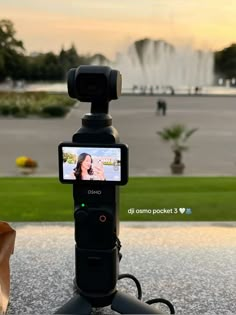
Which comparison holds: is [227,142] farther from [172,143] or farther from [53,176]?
[53,176]

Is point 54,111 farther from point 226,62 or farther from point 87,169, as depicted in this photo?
point 87,169

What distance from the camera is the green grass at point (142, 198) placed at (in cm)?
456

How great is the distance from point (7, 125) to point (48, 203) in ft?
11.8

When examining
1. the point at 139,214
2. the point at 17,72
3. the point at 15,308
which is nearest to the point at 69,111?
the point at 17,72

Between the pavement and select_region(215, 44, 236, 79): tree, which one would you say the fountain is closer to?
select_region(215, 44, 236, 79): tree

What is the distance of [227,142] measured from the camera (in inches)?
346

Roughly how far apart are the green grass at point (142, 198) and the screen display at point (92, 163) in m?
2.09

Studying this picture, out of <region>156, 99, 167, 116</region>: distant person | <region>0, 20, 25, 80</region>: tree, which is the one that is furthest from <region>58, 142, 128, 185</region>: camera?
<region>156, 99, 167, 116</region>: distant person

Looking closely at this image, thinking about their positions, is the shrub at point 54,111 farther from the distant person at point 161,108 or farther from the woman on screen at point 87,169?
the woman on screen at point 87,169

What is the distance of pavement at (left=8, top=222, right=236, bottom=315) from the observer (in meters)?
2.77

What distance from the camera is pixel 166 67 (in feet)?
32.4

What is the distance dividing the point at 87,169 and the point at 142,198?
2.85 metres

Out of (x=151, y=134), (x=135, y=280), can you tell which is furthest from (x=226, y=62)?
(x=135, y=280)

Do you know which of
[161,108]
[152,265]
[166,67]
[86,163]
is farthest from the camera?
[166,67]
